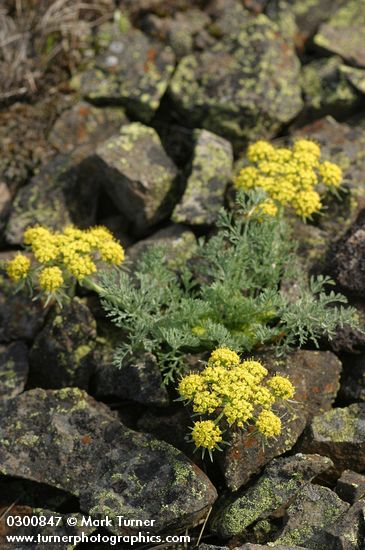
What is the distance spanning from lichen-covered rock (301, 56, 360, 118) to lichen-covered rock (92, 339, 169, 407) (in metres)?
4.28

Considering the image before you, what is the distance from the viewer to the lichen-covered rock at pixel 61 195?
28.0ft

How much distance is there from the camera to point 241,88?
9.09 m

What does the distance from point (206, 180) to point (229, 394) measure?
339 centimetres

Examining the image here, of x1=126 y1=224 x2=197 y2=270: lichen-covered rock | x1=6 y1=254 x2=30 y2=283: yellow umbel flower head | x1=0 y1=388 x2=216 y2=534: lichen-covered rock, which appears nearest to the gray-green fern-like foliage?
x1=126 y1=224 x2=197 y2=270: lichen-covered rock

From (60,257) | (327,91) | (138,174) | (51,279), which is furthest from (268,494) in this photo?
(327,91)

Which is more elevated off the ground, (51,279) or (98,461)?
(51,279)

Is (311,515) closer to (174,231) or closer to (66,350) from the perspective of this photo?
(66,350)

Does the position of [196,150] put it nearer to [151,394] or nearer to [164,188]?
[164,188]

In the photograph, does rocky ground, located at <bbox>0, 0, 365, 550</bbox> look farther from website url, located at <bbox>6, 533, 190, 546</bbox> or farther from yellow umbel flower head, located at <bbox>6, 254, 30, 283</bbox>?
yellow umbel flower head, located at <bbox>6, 254, 30, 283</bbox>

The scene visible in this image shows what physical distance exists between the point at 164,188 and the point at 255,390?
11.0ft

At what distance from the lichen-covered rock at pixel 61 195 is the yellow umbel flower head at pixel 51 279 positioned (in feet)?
6.57

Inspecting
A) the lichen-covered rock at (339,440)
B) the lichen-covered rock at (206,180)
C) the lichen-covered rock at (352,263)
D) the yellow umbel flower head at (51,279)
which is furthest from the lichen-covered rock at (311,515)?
the lichen-covered rock at (206,180)

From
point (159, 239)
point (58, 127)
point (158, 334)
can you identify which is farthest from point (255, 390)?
point (58, 127)

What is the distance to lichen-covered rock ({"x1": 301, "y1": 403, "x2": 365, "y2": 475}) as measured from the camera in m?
6.48
